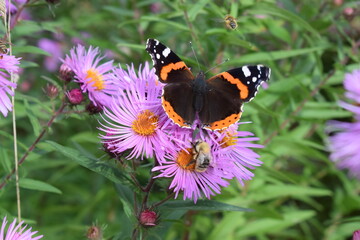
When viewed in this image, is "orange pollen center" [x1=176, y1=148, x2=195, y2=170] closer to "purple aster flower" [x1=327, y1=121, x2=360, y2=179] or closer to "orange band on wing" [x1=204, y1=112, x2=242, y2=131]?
"orange band on wing" [x1=204, y1=112, x2=242, y2=131]

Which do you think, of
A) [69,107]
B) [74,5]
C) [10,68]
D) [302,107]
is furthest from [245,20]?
[74,5]

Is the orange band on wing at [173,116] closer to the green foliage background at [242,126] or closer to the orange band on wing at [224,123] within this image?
the orange band on wing at [224,123]

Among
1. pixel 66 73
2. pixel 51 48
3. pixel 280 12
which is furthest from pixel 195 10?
pixel 51 48

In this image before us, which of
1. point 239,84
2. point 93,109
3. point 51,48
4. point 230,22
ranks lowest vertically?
point 93,109

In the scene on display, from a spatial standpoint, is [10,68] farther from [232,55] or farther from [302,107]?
[302,107]

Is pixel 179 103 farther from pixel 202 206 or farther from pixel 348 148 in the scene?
pixel 348 148

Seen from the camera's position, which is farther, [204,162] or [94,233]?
[94,233]

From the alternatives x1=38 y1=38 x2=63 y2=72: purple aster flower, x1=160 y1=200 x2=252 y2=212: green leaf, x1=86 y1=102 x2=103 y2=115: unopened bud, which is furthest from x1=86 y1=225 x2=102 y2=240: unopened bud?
x1=38 y1=38 x2=63 y2=72: purple aster flower
